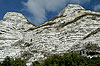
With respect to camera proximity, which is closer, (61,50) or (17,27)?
(61,50)

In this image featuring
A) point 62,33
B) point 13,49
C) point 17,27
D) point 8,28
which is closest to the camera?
point 13,49

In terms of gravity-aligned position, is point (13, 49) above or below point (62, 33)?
below

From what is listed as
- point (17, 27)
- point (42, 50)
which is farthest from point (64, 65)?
point (17, 27)

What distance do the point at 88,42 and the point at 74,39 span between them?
540cm

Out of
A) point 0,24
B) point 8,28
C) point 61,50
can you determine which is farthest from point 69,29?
point 0,24

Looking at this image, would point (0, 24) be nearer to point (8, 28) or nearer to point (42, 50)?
point (8, 28)

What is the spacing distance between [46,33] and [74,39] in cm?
1088

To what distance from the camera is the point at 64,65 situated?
1809cm

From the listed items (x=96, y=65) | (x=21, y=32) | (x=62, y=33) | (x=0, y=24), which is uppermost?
(x=0, y=24)

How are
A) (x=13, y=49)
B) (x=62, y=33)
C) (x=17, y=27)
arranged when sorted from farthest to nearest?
1. (x=17, y=27)
2. (x=62, y=33)
3. (x=13, y=49)

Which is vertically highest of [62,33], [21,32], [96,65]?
[21,32]

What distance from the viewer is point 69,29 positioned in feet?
119

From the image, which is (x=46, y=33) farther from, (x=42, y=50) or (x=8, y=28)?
(x=8, y=28)

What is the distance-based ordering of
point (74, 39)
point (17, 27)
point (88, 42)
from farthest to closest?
point (17, 27) → point (74, 39) → point (88, 42)
